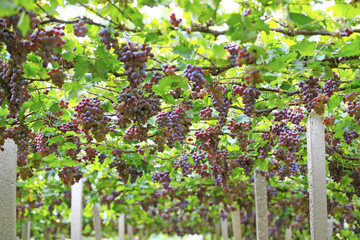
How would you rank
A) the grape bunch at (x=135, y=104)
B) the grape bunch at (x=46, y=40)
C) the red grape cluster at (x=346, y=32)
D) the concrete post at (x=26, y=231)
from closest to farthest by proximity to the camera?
the grape bunch at (x=46, y=40) < the red grape cluster at (x=346, y=32) < the grape bunch at (x=135, y=104) < the concrete post at (x=26, y=231)

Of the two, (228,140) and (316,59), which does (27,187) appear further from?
(316,59)

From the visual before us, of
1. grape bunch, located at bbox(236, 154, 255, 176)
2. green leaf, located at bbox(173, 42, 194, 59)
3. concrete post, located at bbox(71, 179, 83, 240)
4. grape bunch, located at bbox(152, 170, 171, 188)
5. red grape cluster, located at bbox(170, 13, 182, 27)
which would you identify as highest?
red grape cluster, located at bbox(170, 13, 182, 27)

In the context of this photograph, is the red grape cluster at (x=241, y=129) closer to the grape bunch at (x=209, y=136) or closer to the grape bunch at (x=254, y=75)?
the grape bunch at (x=209, y=136)

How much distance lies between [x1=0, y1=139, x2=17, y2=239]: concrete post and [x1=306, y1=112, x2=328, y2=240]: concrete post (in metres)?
3.51

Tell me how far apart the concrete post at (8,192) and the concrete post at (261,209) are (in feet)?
14.3

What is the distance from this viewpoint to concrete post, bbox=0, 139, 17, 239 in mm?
4832

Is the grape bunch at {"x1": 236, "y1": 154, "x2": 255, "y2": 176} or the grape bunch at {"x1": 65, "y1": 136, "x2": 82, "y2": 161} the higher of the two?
the grape bunch at {"x1": 65, "y1": 136, "x2": 82, "y2": 161}

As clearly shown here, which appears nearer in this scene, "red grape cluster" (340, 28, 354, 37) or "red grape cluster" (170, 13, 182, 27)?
"red grape cluster" (170, 13, 182, 27)

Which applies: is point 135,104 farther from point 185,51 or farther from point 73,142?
point 73,142

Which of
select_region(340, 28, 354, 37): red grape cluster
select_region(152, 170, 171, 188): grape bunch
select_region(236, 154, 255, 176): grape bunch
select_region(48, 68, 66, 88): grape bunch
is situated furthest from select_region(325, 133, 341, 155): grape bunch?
select_region(48, 68, 66, 88): grape bunch

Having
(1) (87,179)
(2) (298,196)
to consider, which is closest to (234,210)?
(2) (298,196)

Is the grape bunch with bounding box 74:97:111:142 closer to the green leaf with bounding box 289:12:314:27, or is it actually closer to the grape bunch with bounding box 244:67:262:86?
the grape bunch with bounding box 244:67:262:86

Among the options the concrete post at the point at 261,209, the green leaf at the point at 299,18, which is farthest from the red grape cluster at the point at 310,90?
the concrete post at the point at 261,209

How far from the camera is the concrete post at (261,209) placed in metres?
7.40
